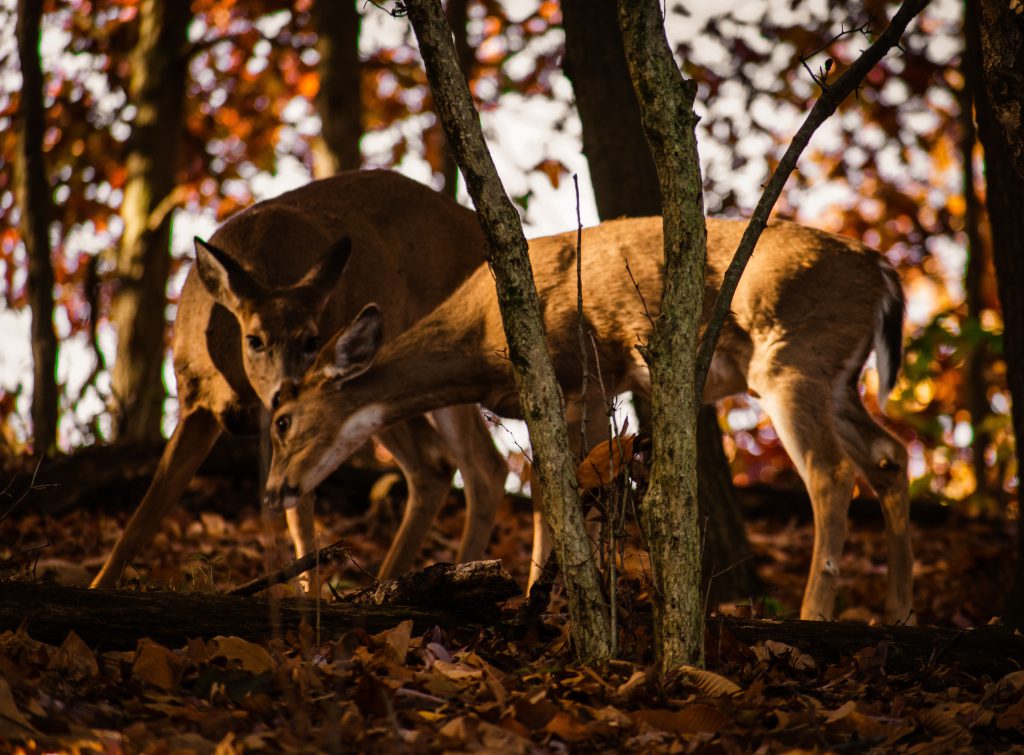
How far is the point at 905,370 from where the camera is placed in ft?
29.1

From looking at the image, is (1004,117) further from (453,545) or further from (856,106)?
(856,106)

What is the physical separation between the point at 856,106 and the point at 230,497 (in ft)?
30.1

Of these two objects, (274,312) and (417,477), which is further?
(417,477)

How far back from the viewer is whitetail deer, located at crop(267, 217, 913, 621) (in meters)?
6.56

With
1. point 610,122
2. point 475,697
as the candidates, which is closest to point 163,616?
point 475,697

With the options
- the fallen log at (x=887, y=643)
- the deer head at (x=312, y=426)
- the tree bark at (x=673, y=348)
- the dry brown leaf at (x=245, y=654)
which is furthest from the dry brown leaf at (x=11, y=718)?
the deer head at (x=312, y=426)

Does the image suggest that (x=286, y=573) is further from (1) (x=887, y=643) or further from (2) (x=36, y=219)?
(2) (x=36, y=219)

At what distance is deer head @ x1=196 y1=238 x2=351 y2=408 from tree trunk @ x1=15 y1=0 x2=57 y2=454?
340 cm

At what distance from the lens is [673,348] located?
397 centimetres

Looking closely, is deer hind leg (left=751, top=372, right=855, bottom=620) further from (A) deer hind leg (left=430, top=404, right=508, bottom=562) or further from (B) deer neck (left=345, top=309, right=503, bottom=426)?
(A) deer hind leg (left=430, top=404, right=508, bottom=562)

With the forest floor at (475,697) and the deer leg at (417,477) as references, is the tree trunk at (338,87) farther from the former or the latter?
the forest floor at (475,697)

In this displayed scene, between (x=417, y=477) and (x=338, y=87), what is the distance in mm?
4769

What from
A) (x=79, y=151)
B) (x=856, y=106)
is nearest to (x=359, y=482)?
(x=79, y=151)

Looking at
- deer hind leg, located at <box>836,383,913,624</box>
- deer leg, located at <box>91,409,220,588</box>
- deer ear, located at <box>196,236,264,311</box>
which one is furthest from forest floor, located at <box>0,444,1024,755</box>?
deer ear, located at <box>196,236,264,311</box>
